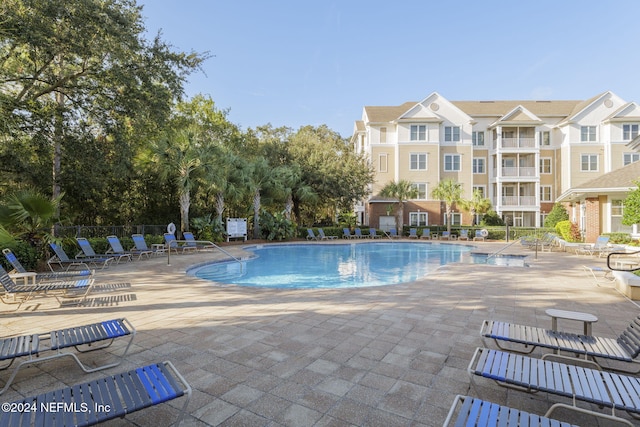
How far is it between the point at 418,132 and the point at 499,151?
7263mm

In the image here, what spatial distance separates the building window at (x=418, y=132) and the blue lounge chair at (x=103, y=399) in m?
30.4

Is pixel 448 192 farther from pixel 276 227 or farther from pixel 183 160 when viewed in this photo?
pixel 183 160

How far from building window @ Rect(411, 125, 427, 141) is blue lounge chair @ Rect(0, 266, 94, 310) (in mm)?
28127

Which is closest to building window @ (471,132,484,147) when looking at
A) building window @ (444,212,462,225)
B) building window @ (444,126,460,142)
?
building window @ (444,126,460,142)

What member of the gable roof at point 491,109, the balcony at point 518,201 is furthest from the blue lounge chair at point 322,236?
the balcony at point 518,201

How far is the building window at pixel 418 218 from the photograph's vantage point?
2998 centimetres

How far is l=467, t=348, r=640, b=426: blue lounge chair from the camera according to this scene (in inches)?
90.7

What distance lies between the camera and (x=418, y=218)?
3003 centimetres

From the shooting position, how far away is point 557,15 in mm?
14844

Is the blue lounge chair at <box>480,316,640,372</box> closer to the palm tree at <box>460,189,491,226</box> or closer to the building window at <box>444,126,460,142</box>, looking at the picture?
the palm tree at <box>460,189,491,226</box>

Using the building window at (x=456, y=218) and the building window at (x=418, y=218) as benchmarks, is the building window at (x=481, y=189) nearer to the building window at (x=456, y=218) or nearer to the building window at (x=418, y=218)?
the building window at (x=456, y=218)

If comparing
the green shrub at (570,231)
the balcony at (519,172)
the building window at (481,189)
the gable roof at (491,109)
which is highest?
the gable roof at (491,109)

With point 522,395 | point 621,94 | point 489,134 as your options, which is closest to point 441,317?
point 522,395

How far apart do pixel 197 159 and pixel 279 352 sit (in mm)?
15985
